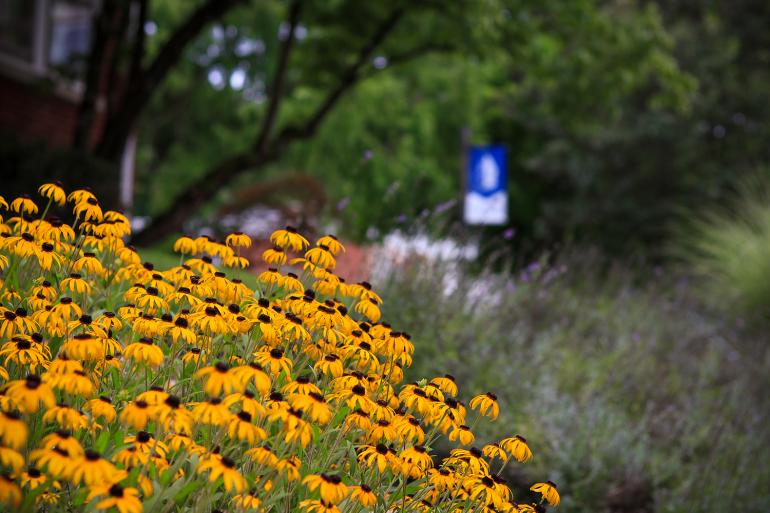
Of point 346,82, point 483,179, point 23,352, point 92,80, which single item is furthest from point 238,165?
point 23,352

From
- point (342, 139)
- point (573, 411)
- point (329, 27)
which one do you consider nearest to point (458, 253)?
point (573, 411)

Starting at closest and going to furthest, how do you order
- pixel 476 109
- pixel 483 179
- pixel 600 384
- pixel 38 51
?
pixel 600 384
pixel 483 179
pixel 38 51
pixel 476 109

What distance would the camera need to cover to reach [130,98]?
7859mm

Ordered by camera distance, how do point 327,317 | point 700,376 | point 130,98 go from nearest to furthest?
1. point 327,317
2. point 700,376
3. point 130,98

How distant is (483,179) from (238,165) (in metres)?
2.78

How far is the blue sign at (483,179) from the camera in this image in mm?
8711

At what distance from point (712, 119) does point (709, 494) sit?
584 inches

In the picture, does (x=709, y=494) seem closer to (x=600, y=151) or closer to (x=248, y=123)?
(x=600, y=151)

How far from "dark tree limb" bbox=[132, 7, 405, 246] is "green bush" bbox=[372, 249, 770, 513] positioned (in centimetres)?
354

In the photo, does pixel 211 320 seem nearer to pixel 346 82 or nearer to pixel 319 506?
pixel 319 506

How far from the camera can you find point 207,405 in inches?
77.9

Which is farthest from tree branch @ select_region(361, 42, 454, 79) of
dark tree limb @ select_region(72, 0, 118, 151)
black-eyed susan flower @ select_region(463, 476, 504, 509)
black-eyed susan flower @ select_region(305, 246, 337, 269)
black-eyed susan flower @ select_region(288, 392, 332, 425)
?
black-eyed susan flower @ select_region(288, 392, 332, 425)

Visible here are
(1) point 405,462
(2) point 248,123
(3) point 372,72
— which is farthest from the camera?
(2) point 248,123

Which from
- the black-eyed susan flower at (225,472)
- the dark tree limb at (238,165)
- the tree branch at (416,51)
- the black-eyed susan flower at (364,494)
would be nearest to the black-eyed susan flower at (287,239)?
the black-eyed susan flower at (364,494)
